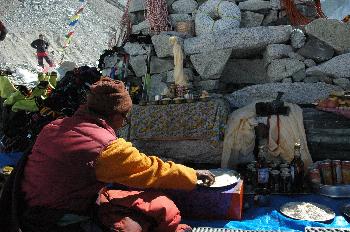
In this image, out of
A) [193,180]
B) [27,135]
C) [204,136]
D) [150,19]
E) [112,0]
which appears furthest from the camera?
[112,0]

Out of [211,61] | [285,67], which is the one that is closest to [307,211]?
[285,67]

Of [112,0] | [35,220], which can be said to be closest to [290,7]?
[35,220]

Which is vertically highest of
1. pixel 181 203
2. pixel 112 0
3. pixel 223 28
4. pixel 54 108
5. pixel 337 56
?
pixel 112 0

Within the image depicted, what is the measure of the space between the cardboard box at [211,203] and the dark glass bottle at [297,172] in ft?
3.54

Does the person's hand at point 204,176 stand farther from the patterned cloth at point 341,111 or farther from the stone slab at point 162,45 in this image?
the stone slab at point 162,45

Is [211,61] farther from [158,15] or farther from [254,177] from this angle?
[254,177]

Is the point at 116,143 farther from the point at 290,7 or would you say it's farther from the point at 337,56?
the point at 290,7

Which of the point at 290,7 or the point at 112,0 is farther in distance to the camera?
the point at 112,0

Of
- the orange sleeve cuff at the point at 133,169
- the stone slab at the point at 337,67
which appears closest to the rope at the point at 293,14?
the stone slab at the point at 337,67

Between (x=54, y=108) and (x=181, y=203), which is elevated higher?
(x=54, y=108)

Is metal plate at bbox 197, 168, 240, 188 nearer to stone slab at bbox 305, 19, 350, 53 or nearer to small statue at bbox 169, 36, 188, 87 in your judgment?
small statue at bbox 169, 36, 188, 87

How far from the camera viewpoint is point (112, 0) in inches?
1640

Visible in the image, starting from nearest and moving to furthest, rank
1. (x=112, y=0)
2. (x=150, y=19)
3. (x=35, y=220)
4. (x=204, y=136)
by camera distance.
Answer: (x=35, y=220)
(x=204, y=136)
(x=150, y=19)
(x=112, y=0)

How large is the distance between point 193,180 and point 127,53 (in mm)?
4936
